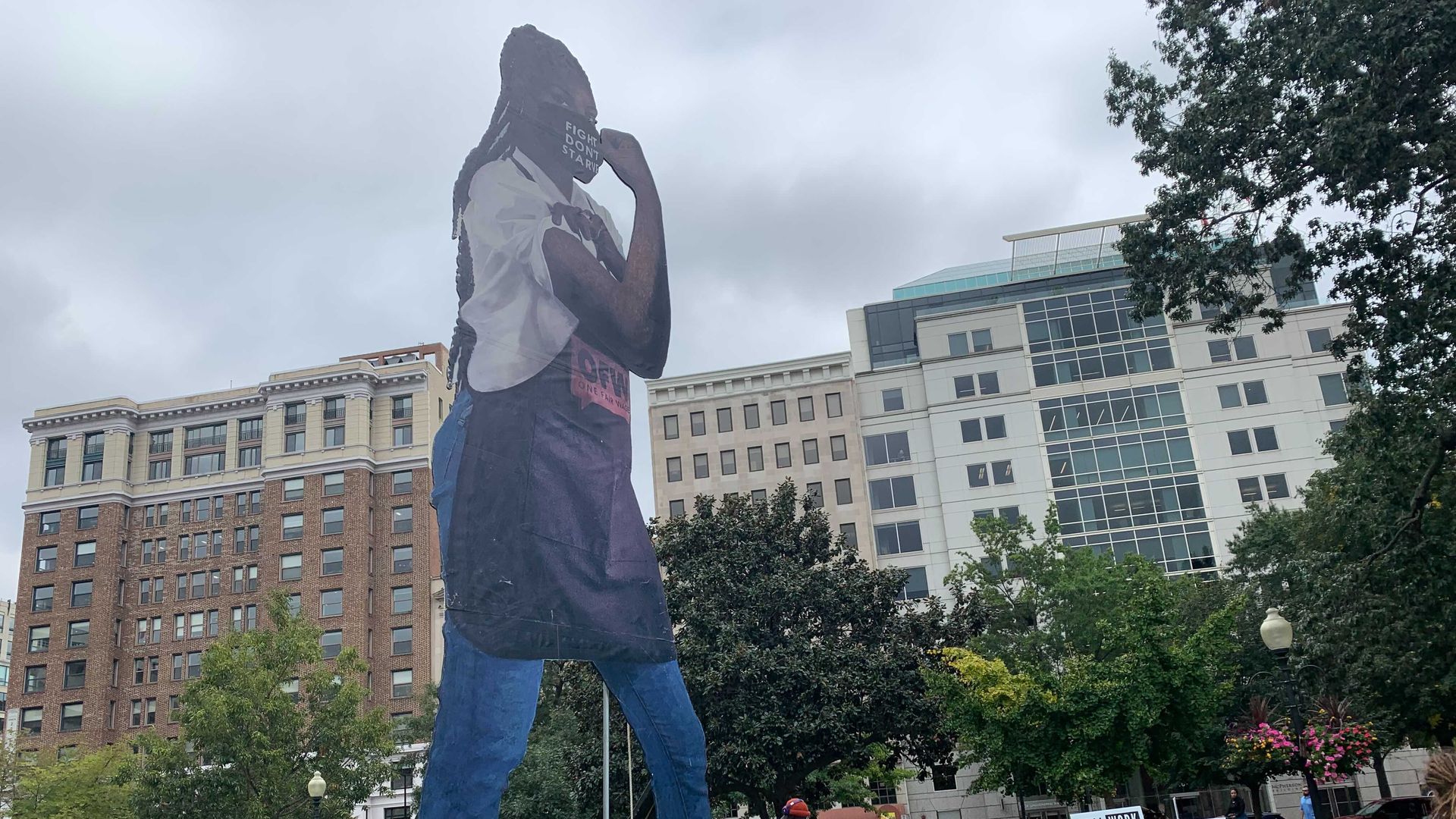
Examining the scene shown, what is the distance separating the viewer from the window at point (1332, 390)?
54.9m

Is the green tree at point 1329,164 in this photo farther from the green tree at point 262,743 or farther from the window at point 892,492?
the window at point 892,492

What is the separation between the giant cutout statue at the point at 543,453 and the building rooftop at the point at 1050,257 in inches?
1621

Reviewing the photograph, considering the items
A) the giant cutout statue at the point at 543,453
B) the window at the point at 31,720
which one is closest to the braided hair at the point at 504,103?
the giant cutout statue at the point at 543,453

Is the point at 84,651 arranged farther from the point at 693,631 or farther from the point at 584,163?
the point at 584,163

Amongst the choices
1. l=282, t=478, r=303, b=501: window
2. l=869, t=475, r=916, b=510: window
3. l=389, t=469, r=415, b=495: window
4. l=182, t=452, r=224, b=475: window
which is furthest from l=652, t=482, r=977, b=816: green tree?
l=182, t=452, r=224, b=475: window

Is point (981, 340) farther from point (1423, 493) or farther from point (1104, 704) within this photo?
point (1423, 493)

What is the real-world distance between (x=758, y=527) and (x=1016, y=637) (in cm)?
947

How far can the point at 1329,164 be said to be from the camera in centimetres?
1841

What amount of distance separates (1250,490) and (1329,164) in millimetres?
39048

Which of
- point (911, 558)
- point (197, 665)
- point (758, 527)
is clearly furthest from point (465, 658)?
point (197, 665)

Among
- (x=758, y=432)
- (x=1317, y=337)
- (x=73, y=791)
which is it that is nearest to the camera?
(x=73, y=791)

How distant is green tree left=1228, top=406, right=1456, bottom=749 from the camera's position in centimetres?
2033

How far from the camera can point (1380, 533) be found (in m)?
21.0

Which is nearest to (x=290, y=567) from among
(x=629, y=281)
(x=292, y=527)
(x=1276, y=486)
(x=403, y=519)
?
(x=292, y=527)
